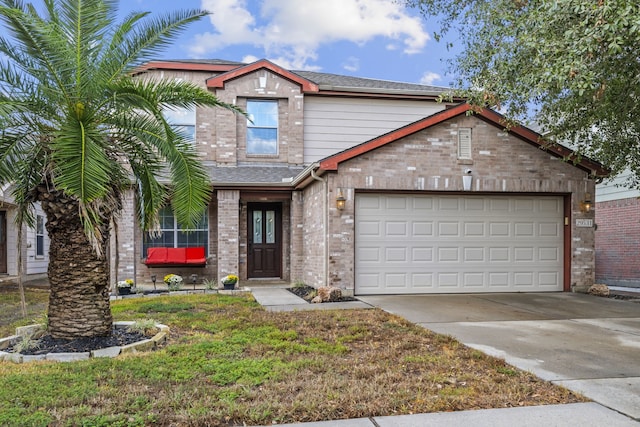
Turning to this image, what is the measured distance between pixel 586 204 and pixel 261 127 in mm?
8435

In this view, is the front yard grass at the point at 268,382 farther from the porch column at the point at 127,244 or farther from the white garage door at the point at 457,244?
the porch column at the point at 127,244

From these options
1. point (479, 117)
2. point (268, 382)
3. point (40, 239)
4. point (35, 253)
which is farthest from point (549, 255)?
point (40, 239)

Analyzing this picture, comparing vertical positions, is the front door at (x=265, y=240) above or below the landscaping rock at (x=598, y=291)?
above

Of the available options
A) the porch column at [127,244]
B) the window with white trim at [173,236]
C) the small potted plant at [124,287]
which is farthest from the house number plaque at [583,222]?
the porch column at [127,244]

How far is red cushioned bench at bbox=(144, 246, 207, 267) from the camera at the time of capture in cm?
1205

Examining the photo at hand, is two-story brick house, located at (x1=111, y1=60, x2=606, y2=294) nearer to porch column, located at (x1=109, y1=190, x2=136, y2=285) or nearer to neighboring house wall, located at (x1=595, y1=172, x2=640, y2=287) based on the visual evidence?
porch column, located at (x1=109, y1=190, x2=136, y2=285)

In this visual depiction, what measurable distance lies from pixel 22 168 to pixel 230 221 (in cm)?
665

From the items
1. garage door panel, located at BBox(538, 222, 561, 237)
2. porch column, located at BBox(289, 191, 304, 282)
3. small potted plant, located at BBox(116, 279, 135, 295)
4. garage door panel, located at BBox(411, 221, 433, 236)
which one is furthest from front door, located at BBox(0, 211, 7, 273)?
garage door panel, located at BBox(538, 222, 561, 237)

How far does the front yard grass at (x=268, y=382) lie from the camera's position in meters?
3.47

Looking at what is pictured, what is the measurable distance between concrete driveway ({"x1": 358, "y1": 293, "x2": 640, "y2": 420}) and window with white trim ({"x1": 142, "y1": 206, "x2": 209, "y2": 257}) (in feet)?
17.6

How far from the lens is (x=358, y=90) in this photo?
44.4 feet

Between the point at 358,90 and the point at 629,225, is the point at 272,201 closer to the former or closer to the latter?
the point at 358,90

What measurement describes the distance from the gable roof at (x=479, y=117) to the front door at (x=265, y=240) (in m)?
3.91

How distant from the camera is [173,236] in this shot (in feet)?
41.6
